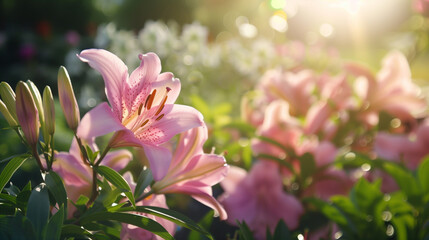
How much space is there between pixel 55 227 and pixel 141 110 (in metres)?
0.20

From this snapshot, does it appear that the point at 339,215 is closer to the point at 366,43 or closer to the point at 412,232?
the point at 412,232

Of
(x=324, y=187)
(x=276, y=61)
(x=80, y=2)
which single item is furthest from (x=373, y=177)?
(x=80, y=2)

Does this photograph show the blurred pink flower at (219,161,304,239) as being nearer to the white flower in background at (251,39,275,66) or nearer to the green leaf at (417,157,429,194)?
the green leaf at (417,157,429,194)

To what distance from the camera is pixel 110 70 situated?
0.56 metres

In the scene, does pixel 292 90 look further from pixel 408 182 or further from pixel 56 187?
pixel 56 187

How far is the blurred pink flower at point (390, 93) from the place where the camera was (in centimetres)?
127

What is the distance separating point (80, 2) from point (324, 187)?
8698 mm

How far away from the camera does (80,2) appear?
902cm

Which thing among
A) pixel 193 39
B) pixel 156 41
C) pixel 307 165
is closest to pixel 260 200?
pixel 307 165

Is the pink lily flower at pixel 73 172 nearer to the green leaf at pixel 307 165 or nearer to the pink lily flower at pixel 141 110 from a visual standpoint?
the pink lily flower at pixel 141 110

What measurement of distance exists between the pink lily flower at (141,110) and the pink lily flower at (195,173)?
0.06 meters

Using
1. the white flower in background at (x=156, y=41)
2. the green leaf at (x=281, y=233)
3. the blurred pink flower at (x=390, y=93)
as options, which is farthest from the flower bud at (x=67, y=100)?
the white flower in background at (x=156, y=41)

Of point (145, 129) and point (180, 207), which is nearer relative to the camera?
point (145, 129)

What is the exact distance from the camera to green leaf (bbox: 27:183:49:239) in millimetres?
504
